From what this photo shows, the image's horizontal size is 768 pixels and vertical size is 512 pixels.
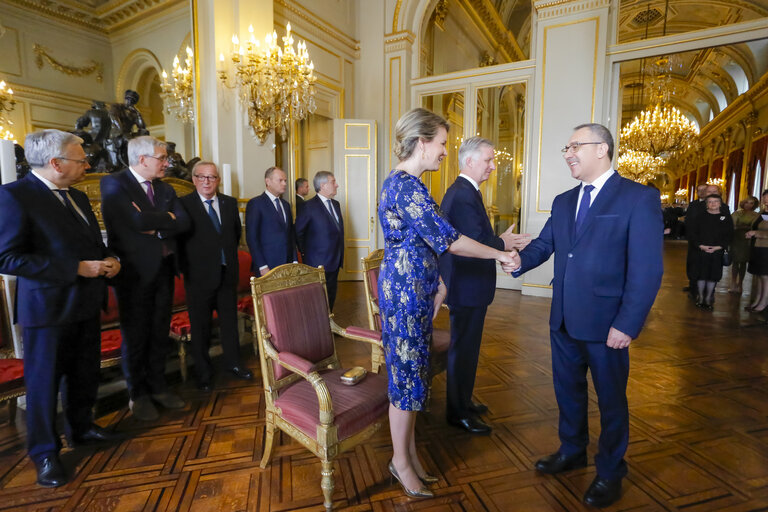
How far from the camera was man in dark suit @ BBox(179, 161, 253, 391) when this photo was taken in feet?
9.21

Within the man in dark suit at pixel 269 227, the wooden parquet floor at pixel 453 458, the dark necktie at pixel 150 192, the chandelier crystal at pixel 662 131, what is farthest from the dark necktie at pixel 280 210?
the chandelier crystal at pixel 662 131

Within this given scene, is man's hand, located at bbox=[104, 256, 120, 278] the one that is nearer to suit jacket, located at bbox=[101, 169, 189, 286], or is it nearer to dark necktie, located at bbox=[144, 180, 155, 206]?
suit jacket, located at bbox=[101, 169, 189, 286]

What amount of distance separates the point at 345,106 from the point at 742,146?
1343 centimetres

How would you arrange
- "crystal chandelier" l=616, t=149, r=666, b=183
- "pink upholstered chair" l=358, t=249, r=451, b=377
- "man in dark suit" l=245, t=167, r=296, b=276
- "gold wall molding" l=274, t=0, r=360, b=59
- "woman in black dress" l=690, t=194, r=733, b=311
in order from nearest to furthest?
"pink upholstered chair" l=358, t=249, r=451, b=377 → "man in dark suit" l=245, t=167, r=296, b=276 → "woman in black dress" l=690, t=194, r=733, b=311 → "gold wall molding" l=274, t=0, r=360, b=59 → "crystal chandelier" l=616, t=149, r=666, b=183

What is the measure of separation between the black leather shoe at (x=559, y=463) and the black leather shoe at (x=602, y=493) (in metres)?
0.19

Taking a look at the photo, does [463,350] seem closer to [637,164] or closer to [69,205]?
[69,205]

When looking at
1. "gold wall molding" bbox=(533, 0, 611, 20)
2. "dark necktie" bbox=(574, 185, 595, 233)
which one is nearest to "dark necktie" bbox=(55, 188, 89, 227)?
"dark necktie" bbox=(574, 185, 595, 233)

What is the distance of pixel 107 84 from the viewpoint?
11.7 feet

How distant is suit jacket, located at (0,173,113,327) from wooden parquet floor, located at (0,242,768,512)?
30.4 inches

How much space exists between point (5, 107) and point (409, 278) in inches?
134

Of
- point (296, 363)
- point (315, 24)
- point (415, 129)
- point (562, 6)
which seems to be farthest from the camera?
point (315, 24)

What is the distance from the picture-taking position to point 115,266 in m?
2.04

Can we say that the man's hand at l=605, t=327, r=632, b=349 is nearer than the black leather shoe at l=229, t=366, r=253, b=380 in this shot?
Yes

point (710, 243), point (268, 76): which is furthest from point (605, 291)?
point (710, 243)
